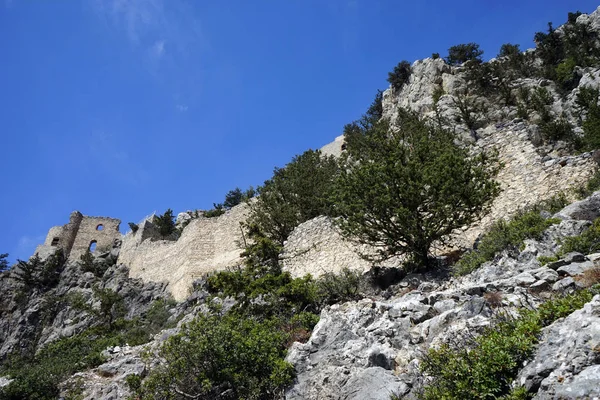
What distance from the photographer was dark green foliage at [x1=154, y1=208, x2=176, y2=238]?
33.9 metres

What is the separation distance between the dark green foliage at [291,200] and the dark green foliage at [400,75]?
37.2ft

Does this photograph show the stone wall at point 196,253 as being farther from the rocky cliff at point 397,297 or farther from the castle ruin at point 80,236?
the castle ruin at point 80,236

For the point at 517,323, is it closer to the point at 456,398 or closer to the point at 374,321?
the point at 456,398

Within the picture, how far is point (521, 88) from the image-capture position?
2202 cm

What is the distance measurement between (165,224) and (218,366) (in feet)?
92.9

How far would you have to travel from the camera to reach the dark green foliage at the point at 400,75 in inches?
1189

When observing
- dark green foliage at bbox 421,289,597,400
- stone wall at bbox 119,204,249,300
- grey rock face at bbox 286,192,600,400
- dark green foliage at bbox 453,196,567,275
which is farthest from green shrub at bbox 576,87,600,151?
stone wall at bbox 119,204,249,300

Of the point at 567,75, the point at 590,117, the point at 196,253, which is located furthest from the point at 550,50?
the point at 196,253

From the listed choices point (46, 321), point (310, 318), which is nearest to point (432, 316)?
point (310, 318)

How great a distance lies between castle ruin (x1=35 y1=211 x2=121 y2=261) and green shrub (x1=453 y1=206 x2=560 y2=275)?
115 feet

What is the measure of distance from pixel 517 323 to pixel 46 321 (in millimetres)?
27605

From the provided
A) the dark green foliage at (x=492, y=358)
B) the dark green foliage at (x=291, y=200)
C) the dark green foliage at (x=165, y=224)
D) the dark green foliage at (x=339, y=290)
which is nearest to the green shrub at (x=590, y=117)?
the dark green foliage at (x=291, y=200)

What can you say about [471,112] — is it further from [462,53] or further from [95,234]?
[95,234]

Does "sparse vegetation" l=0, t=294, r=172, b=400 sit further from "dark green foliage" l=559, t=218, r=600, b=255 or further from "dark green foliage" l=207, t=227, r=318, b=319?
"dark green foliage" l=559, t=218, r=600, b=255
